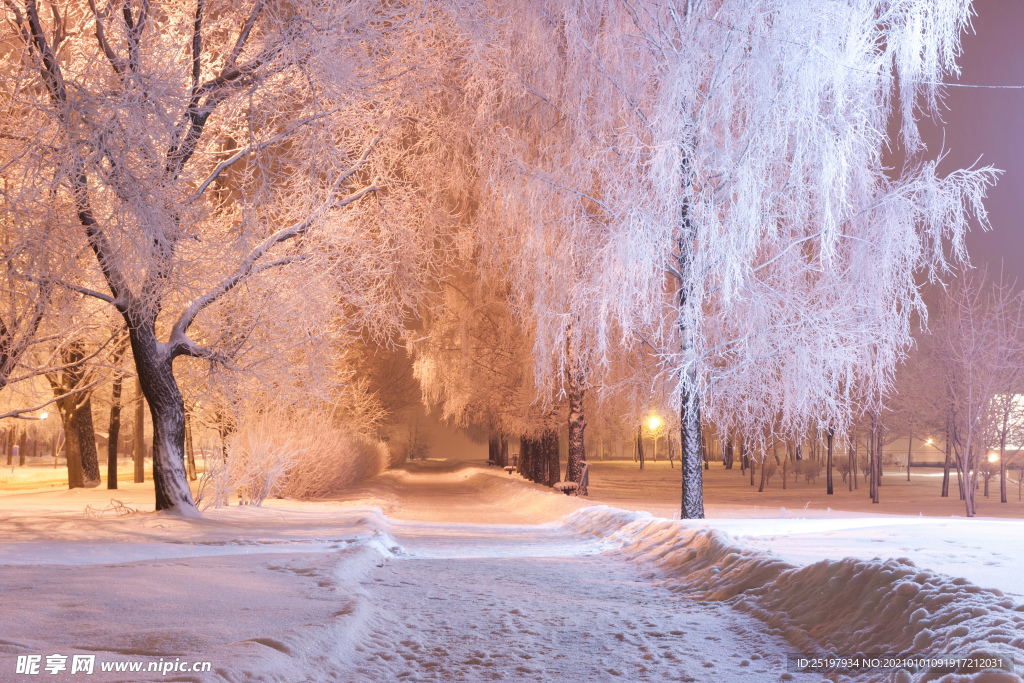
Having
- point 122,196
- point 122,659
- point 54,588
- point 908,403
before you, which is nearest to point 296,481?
point 122,196

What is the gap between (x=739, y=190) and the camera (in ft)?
30.9

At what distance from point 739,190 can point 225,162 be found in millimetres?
6939

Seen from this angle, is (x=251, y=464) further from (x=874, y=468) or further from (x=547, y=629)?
(x=874, y=468)

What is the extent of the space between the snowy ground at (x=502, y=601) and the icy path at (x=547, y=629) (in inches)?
0.8

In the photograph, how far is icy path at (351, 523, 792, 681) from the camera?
13.5 ft

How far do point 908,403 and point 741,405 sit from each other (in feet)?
81.5

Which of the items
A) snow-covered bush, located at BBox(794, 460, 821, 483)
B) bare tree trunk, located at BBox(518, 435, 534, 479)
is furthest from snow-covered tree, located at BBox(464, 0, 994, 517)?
snow-covered bush, located at BBox(794, 460, 821, 483)

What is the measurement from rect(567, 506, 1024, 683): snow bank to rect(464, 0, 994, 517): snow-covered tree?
149 inches

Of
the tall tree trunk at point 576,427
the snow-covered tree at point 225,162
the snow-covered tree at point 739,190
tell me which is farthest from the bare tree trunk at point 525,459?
the snow-covered tree at point 739,190

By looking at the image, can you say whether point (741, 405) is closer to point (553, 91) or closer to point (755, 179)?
point (755, 179)

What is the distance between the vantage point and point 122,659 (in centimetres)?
348

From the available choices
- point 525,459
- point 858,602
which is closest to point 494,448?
point 525,459

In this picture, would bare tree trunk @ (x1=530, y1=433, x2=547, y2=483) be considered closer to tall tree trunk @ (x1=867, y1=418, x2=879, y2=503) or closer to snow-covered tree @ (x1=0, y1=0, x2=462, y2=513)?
tall tree trunk @ (x1=867, y1=418, x2=879, y2=503)

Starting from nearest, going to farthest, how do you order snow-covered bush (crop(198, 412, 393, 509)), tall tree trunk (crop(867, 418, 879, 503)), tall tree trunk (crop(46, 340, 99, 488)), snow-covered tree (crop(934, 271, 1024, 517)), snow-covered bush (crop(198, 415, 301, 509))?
snow-covered bush (crop(198, 415, 301, 509)), snow-covered bush (crop(198, 412, 393, 509)), tall tree trunk (crop(46, 340, 99, 488)), snow-covered tree (crop(934, 271, 1024, 517)), tall tree trunk (crop(867, 418, 879, 503))
